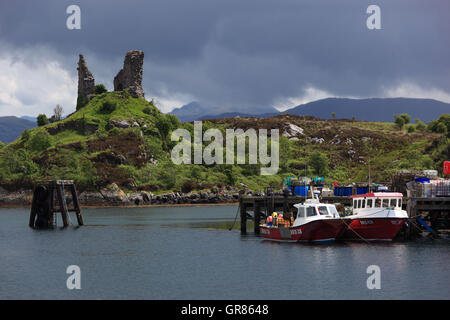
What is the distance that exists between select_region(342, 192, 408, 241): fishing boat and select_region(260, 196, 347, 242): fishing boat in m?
1.93

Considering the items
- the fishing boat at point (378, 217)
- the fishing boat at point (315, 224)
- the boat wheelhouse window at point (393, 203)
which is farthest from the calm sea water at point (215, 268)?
the boat wheelhouse window at point (393, 203)

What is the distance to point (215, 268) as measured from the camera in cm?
6306

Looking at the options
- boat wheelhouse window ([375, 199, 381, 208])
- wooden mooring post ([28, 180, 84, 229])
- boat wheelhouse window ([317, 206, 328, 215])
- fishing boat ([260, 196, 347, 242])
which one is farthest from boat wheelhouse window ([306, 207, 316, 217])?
wooden mooring post ([28, 180, 84, 229])

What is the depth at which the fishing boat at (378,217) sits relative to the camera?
75000 millimetres

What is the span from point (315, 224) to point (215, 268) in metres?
17.0

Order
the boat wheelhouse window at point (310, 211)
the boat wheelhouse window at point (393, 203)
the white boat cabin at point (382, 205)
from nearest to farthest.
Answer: the boat wheelhouse window at point (310, 211) < the white boat cabin at point (382, 205) < the boat wheelhouse window at point (393, 203)

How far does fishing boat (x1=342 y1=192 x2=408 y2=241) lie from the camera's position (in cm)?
7500

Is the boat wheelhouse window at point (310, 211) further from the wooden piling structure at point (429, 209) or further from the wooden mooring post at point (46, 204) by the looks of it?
the wooden mooring post at point (46, 204)

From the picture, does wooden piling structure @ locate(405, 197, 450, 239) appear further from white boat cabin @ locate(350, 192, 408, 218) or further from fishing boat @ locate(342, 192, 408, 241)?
white boat cabin @ locate(350, 192, 408, 218)

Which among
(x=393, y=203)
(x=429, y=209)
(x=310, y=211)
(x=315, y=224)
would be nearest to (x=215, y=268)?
(x=310, y=211)

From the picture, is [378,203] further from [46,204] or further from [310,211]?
[46,204]

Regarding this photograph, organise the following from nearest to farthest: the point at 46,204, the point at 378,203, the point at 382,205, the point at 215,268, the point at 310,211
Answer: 1. the point at 215,268
2. the point at 310,211
3. the point at 382,205
4. the point at 378,203
5. the point at 46,204

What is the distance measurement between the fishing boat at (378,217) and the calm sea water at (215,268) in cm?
219

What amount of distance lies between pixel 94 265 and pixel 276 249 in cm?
2211
